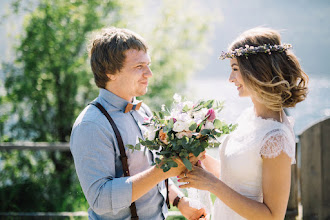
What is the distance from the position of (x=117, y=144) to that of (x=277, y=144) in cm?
114

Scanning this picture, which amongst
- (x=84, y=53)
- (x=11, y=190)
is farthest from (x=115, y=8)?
(x=11, y=190)

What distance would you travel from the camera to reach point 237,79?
2387 mm

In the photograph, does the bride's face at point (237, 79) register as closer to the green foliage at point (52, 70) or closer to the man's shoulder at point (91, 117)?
the man's shoulder at point (91, 117)

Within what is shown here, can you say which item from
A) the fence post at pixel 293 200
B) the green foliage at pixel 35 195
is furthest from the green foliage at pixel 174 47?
the fence post at pixel 293 200

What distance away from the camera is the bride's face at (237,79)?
2.38 metres

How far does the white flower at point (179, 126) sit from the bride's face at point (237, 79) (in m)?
0.66

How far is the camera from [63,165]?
8.38 metres

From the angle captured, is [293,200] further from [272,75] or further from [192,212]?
[272,75]

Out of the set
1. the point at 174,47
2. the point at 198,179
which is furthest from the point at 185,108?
the point at 174,47

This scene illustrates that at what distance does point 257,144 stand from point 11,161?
7094mm

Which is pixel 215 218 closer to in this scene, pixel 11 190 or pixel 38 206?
pixel 38 206

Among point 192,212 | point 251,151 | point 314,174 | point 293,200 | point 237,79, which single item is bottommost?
point 293,200

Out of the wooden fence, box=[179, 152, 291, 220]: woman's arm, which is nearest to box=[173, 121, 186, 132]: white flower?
box=[179, 152, 291, 220]: woman's arm

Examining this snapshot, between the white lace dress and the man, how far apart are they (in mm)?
421
